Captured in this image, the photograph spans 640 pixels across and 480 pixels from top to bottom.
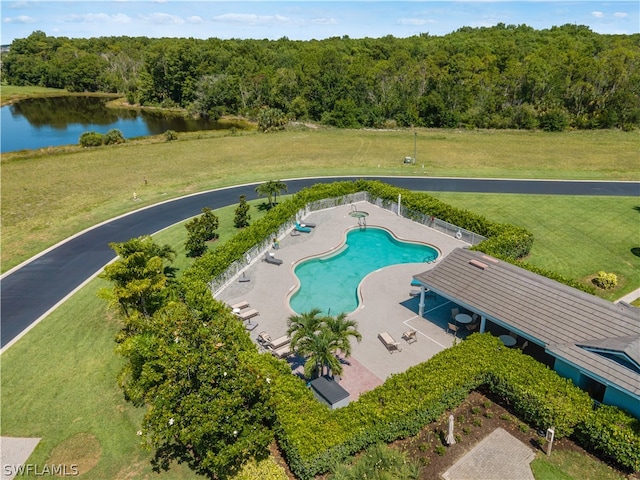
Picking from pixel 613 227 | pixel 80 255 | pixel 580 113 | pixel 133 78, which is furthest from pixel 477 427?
pixel 133 78

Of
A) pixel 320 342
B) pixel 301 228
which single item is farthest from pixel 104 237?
pixel 320 342

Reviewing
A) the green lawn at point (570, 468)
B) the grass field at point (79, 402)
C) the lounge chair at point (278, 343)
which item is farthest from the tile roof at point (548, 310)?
the lounge chair at point (278, 343)

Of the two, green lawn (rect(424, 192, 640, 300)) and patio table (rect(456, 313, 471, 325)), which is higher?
green lawn (rect(424, 192, 640, 300))

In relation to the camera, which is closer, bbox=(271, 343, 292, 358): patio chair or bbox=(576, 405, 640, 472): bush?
bbox=(576, 405, 640, 472): bush

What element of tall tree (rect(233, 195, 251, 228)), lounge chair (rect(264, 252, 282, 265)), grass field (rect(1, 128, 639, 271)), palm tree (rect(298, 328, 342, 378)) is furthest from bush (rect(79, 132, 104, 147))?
palm tree (rect(298, 328, 342, 378))

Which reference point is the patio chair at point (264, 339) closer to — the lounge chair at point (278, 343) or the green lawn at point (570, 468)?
the lounge chair at point (278, 343)

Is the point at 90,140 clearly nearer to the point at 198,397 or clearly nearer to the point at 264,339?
the point at 264,339

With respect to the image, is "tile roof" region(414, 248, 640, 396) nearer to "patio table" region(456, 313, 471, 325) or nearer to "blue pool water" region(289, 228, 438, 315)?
"patio table" region(456, 313, 471, 325)
